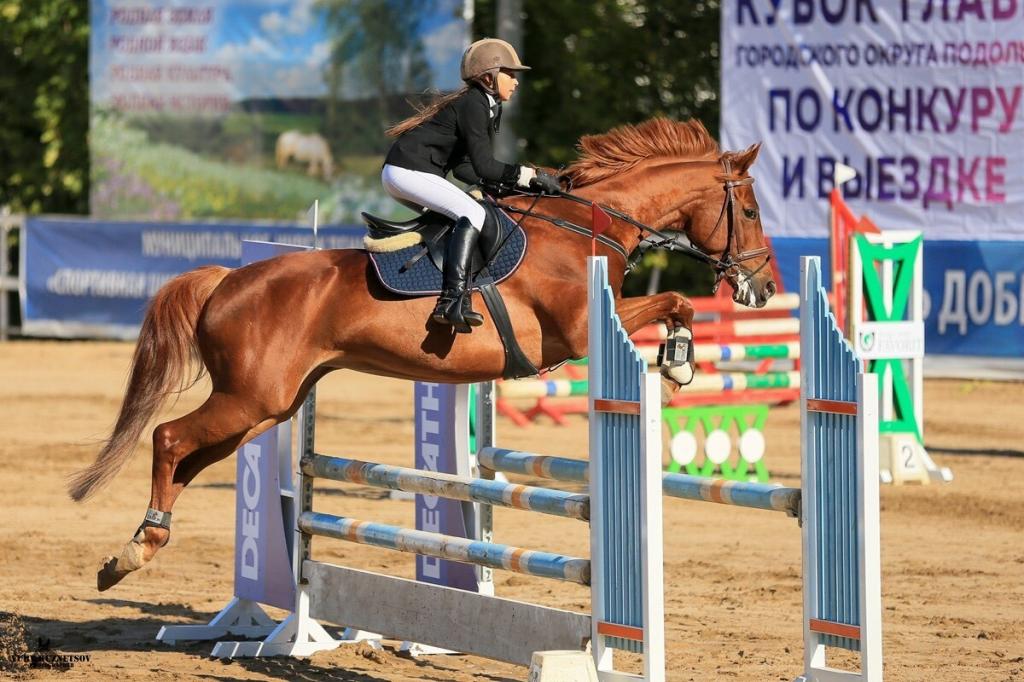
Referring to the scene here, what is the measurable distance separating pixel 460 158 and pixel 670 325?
38.5 inches

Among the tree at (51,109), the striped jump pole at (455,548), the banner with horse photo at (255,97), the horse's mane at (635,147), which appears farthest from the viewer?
the tree at (51,109)

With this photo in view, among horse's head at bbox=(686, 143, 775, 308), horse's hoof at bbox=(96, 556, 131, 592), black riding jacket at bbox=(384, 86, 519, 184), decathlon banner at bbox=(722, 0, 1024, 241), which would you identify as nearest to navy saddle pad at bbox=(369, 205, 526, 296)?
black riding jacket at bbox=(384, 86, 519, 184)

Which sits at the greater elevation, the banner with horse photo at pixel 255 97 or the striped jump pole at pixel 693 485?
the banner with horse photo at pixel 255 97

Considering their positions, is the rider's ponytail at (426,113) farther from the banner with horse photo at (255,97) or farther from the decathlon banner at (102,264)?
the decathlon banner at (102,264)

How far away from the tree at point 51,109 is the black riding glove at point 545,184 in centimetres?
1516

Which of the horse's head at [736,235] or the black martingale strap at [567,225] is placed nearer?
the black martingale strap at [567,225]

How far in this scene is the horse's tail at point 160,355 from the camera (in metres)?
5.88

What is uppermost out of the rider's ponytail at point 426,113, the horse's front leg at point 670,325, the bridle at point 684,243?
the rider's ponytail at point 426,113

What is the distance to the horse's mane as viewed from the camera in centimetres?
646

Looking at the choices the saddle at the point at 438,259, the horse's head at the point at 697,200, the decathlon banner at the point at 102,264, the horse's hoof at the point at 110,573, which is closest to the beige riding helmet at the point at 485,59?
the saddle at the point at 438,259

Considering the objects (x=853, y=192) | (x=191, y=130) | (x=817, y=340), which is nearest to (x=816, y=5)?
(x=853, y=192)

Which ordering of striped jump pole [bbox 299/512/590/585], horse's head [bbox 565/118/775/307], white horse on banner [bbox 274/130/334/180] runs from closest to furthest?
1. striped jump pole [bbox 299/512/590/585]
2. horse's head [bbox 565/118/775/307]
3. white horse on banner [bbox 274/130/334/180]

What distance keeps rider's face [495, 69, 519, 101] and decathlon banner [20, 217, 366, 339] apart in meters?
11.9

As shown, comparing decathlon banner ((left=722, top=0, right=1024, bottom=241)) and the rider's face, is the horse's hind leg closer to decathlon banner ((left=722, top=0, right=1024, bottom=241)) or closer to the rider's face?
the rider's face
